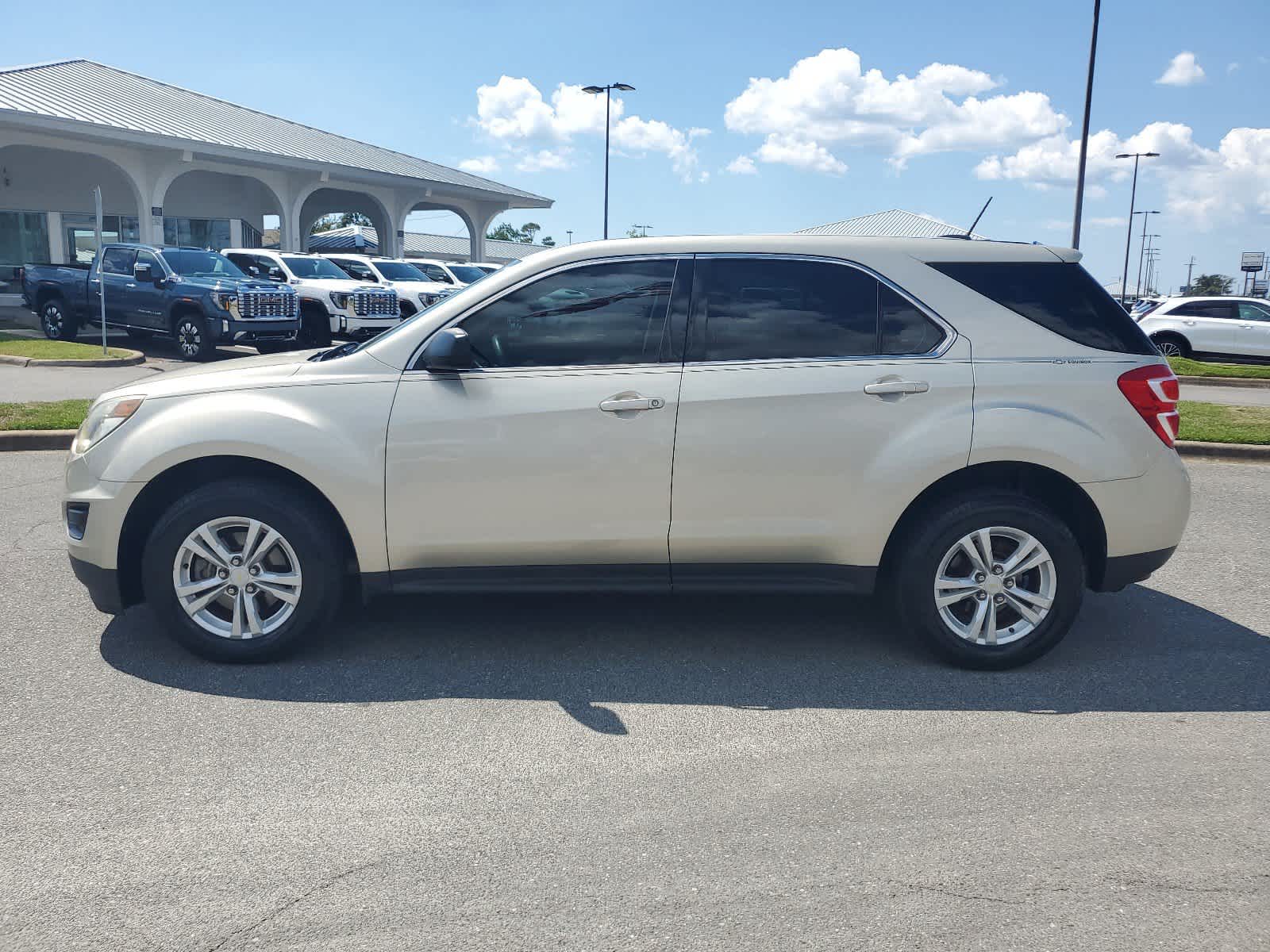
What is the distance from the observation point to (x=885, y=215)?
156 ft

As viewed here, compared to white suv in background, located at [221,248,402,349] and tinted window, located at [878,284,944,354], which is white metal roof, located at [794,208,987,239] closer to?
white suv in background, located at [221,248,402,349]

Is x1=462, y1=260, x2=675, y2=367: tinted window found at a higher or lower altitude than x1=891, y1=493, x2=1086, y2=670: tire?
higher

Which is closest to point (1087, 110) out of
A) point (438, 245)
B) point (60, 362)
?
point (60, 362)

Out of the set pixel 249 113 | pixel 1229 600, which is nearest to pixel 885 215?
pixel 249 113

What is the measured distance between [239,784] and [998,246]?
3765 millimetres

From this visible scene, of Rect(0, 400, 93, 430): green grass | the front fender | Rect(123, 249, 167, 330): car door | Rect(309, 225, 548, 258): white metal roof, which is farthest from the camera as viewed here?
Rect(309, 225, 548, 258): white metal roof

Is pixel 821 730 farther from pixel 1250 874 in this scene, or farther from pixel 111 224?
pixel 111 224

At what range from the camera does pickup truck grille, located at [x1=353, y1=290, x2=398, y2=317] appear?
848 inches

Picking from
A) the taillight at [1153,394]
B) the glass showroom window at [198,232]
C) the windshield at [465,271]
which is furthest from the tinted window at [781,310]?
the glass showroom window at [198,232]

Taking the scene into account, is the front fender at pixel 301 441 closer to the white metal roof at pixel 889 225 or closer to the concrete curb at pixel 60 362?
the concrete curb at pixel 60 362

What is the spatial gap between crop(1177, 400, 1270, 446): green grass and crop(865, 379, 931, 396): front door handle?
7070 millimetres

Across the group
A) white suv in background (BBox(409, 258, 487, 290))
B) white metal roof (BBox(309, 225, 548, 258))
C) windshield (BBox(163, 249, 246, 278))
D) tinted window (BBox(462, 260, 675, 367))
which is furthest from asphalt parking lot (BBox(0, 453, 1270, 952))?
white metal roof (BBox(309, 225, 548, 258))

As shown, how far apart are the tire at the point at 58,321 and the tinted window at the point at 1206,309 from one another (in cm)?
2291

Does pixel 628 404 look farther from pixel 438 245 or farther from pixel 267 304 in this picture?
pixel 438 245
